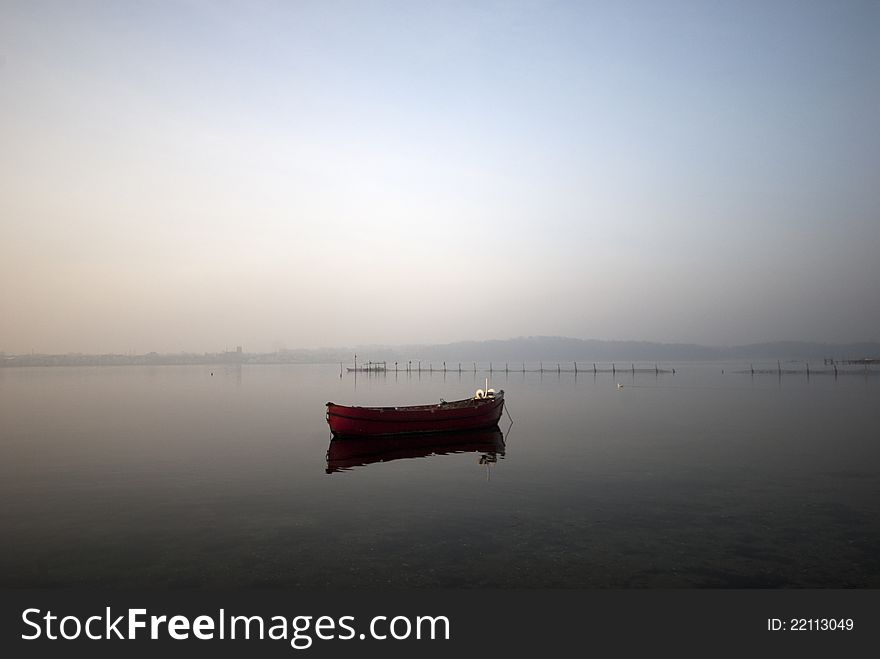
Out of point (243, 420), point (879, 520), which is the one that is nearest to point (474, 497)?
point (879, 520)

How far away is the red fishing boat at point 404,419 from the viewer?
1364 inches

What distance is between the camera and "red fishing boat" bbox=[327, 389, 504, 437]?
34656 millimetres

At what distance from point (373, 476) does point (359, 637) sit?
50.5 feet

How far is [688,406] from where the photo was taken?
61.2m

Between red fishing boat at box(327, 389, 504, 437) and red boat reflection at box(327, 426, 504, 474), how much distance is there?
1.44ft

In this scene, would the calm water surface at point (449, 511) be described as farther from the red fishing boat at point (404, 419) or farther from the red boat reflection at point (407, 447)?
the red fishing boat at point (404, 419)

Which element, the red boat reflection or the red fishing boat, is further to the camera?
the red fishing boat

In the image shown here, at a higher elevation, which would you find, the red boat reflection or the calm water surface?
the calm water surface

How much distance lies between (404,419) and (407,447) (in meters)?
2.46

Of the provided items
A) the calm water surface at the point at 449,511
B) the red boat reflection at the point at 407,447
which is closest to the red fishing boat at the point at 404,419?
the red boat reflection at the point at 407,447

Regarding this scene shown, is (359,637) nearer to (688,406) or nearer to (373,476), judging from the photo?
(373,476)

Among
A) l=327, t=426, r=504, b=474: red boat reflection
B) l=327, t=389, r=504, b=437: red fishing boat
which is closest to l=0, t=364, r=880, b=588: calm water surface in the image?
l=327, t=426, r=504, b=474: red boat reflection

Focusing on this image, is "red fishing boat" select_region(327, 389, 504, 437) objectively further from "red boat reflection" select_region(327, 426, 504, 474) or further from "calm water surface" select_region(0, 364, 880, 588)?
"calm water surface" select_region(0, 364, 880, 588)

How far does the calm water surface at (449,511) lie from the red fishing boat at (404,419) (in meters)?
2.10
